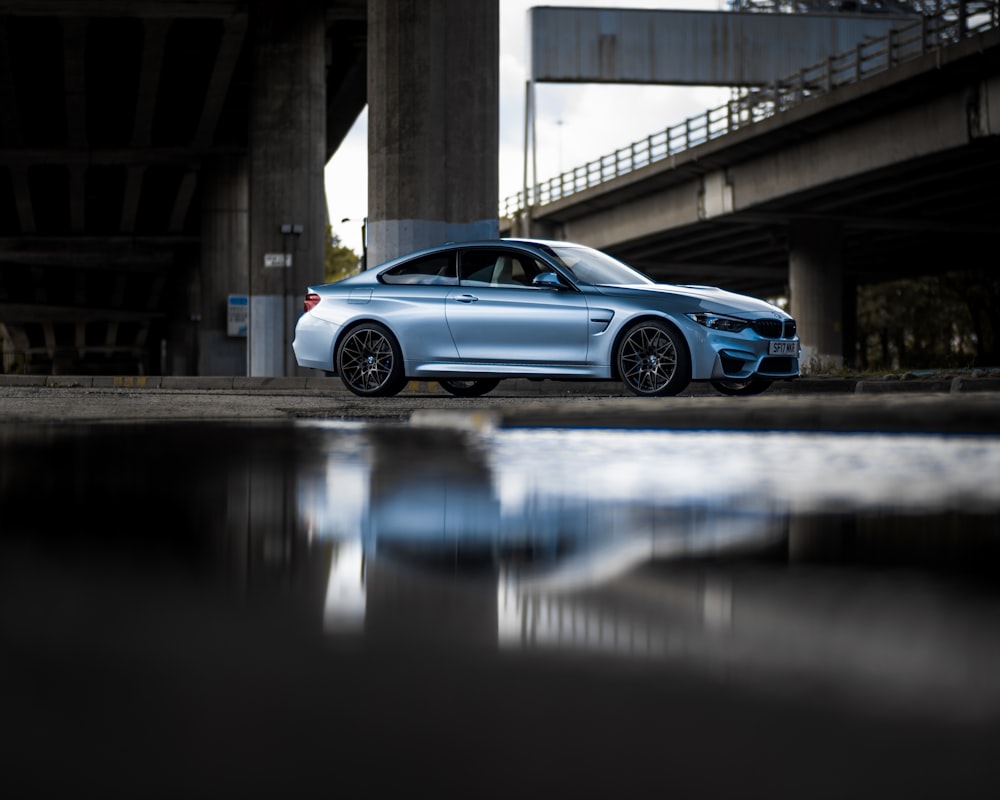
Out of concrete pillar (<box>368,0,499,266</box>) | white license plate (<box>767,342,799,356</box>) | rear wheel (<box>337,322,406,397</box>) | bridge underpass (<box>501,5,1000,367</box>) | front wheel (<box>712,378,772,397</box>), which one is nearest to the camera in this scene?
white license plate (<box>767,342,799,356</box>)

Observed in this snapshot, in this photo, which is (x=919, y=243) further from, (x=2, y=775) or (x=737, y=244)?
(x=2, y=775)

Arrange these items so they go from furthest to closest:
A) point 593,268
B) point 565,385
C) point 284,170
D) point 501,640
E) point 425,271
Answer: point 284,170
point 565,385
point 425,271
point 593,268
point 501,640

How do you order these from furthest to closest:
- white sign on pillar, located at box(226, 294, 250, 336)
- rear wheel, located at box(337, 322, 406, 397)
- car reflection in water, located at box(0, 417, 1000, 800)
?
1. white sign on pillar, located at box(226, 294, 250, 336)
2. rear wheel, located at box(337, 322, 406, 397)
3. car reflection in water, located at box(0, 417, 1000, 800)

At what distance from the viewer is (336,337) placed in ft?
45.1

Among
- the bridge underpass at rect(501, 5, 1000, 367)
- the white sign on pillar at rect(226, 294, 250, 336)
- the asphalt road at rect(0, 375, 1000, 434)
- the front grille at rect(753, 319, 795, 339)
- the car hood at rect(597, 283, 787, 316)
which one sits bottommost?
the asphalt road at rect(0, 375, 1000, 434)

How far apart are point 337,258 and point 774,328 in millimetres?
73131

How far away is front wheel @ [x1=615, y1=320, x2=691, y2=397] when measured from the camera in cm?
1243

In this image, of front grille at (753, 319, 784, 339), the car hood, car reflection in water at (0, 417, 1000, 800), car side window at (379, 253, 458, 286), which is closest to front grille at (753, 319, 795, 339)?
front grille at (753, 319, 784, 339)

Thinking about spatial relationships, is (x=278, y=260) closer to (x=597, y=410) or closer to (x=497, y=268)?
(x=497, y=268)

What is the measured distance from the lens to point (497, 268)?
44.2 feet

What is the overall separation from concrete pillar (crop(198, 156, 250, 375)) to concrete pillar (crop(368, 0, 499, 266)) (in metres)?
22.9

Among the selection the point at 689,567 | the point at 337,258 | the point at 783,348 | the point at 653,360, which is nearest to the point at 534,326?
the point at 653,360

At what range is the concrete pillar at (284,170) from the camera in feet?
122

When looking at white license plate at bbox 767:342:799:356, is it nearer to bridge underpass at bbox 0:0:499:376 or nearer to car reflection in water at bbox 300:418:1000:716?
car reflection in water at bbox 300:418:1000:716
